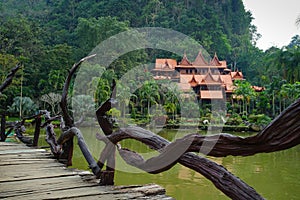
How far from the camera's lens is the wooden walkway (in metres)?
1.48

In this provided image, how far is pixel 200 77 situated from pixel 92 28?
10.6m

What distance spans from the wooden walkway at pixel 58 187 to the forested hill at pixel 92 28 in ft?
56.8

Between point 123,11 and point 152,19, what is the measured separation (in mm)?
3180

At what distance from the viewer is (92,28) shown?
2683 cm

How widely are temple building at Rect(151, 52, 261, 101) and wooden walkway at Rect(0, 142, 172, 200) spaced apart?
60.8 ft

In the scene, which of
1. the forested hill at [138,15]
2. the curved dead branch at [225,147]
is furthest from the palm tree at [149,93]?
the curved dead branch at [225,147]

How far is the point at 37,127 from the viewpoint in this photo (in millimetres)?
4152

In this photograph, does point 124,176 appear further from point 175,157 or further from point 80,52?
point 80,52

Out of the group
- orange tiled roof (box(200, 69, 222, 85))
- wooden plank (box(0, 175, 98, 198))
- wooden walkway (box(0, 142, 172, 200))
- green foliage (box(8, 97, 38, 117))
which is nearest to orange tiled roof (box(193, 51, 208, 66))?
orange tiled roof (box(200, 69, 222, 85))

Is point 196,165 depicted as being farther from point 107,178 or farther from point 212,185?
point 212,185

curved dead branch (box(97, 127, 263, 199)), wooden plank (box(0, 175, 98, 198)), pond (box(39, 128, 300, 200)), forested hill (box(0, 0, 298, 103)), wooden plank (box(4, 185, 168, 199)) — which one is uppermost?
forested hill (box(0, 0, 298, 103))

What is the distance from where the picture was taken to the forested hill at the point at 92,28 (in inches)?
868

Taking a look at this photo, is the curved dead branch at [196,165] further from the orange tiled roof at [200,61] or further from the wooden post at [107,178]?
the orange tiled roof at [200,61]

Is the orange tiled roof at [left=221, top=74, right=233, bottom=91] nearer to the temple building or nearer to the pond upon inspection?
the temple building
